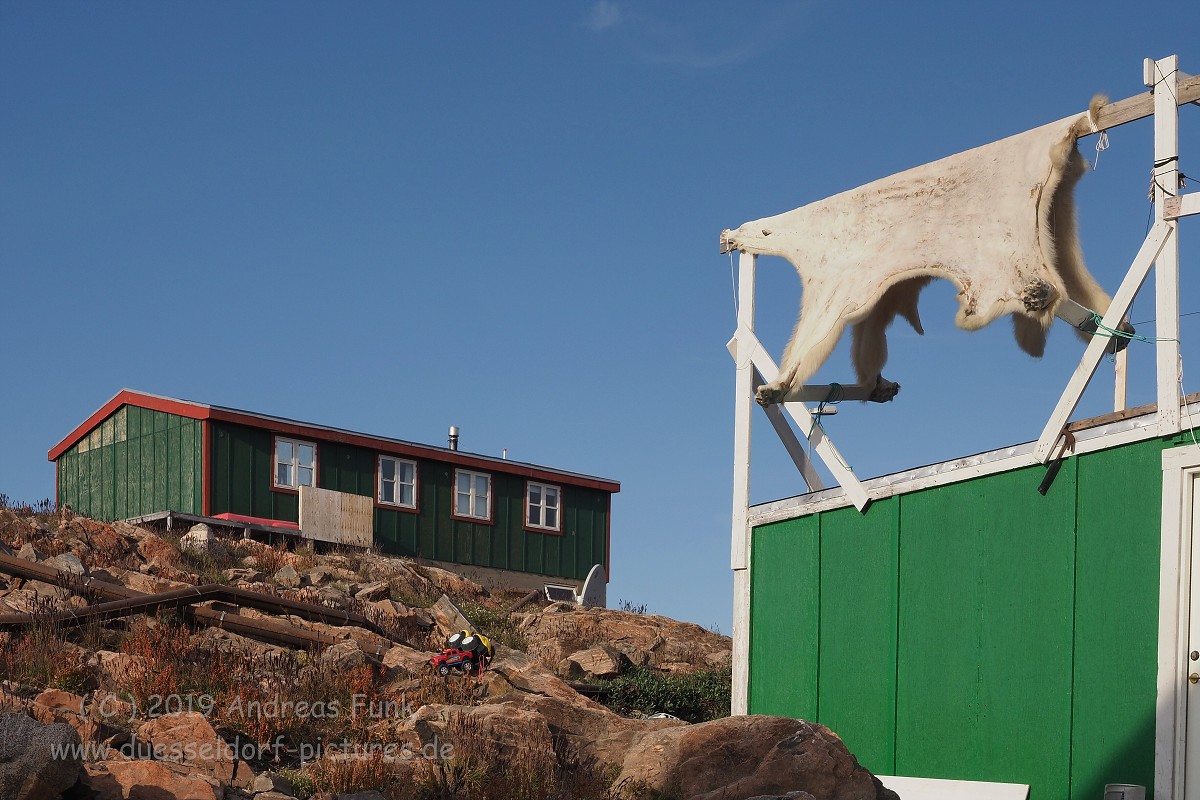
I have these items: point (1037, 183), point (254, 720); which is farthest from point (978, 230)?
point (254, 720)

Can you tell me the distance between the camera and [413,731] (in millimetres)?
9203

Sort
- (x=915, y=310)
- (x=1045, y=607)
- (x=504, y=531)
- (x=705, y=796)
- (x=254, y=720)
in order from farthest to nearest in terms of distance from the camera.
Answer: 1. (x=504, y=531)
2. (x=915, y=310)
3. (x=254, y=720)
4. (x=1045, y=607)
5. (x=705, y=796)

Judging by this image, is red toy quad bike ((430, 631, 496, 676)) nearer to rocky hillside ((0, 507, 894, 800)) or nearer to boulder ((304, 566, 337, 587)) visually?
rocky hillside ((0, 507, 894, 800))

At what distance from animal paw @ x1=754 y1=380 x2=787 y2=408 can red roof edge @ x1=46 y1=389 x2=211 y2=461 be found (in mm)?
17832

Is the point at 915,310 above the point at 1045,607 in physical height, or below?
above

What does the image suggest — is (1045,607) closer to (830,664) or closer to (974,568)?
(974,568)

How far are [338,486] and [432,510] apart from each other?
2.39m

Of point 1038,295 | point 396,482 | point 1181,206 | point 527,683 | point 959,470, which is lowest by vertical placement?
point 527,683

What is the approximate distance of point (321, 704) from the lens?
11062mm

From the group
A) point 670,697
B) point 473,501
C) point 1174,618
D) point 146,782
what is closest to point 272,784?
point 146,782

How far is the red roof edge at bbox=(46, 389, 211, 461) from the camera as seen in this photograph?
2667cm

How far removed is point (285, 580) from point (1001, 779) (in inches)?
490

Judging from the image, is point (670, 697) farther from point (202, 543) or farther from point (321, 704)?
point (202, 543)

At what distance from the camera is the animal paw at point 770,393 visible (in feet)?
35.6
